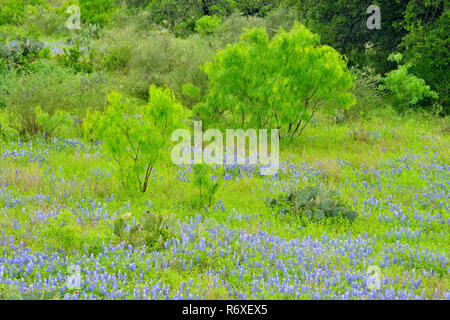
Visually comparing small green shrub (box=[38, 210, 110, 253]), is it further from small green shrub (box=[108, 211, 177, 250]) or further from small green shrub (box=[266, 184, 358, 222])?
small green shrub (box=[266, 184, 358, 222])

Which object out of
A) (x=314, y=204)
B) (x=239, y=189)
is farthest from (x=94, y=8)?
(x=314, y=204)

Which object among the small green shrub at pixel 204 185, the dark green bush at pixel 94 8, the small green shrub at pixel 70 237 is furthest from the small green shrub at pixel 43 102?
the dark green bush at pixel 94 8

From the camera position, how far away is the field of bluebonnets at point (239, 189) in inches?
176

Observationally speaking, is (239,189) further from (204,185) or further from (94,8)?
(94,8)

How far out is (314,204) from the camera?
616 cm

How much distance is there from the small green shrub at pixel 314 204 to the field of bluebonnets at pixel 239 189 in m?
0.02

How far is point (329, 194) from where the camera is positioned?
6.41 m

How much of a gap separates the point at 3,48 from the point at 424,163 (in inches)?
449

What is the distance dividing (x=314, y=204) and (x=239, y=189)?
4.46ft

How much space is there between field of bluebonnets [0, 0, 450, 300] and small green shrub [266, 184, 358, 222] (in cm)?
2

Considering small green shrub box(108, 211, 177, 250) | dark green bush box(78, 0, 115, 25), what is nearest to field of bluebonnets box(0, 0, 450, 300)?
small green shrub box(108, 211, 177, 250)

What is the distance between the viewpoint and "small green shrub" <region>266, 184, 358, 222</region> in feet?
19.9

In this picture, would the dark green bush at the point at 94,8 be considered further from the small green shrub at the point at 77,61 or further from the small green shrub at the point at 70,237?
the small green shrub at the point at 70,237

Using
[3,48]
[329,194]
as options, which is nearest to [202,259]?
[329,194]
